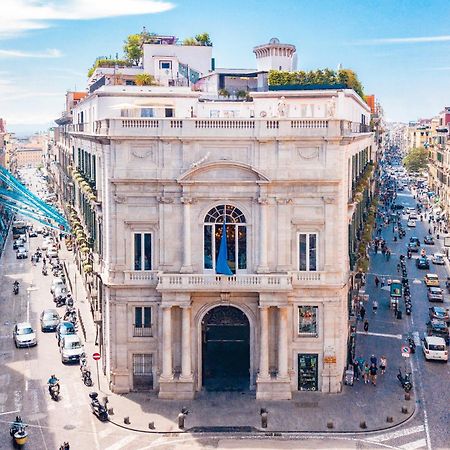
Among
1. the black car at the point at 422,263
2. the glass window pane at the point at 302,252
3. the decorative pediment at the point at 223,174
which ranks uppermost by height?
the decorative pediment at the point at 223,174

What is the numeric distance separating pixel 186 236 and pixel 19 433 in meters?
15.4

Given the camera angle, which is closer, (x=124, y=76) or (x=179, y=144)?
(x=179, y=144)

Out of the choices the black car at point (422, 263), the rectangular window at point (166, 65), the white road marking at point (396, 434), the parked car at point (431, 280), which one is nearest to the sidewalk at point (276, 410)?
the white road marking at point (396, 434)

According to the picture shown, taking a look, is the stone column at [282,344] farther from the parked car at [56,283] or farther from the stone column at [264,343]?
the parked car at [56,283]

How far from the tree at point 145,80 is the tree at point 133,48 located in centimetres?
1962

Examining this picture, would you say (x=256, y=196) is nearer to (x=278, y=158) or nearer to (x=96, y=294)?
(x=278, y=158)

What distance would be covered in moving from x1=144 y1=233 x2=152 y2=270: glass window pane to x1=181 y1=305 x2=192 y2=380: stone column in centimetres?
365

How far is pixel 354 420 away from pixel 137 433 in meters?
12.7

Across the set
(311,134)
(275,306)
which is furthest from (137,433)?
(311,134)

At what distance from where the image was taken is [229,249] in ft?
163

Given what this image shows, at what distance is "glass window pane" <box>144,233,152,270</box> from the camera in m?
49.9

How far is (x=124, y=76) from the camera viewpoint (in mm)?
81500

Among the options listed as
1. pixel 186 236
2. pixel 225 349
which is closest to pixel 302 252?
pixel 186 236

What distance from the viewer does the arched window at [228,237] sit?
49.5m
